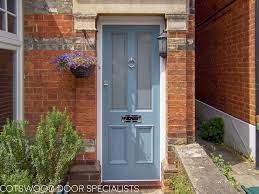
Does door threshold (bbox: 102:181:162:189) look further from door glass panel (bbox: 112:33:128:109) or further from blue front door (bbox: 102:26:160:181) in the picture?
door glass panel (bbox: 112:33:128:109)

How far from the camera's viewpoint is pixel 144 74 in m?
6.16

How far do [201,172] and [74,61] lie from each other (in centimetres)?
225

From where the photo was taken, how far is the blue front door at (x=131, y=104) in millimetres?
6125

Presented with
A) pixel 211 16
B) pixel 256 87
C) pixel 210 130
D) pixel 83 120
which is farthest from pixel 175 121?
pixel 211 16

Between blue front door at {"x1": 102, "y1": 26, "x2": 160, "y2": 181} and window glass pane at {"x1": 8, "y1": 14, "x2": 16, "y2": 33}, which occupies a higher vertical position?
window glass pane at {"x1": 8, "y1": 14, "x2": 16, "y2": 33}

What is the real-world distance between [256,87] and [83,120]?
305 centimetres

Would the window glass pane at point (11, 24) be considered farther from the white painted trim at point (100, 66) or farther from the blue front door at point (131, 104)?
the blue front door at point (131, 104)

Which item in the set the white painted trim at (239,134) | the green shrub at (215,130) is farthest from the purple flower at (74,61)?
the green shrub at (215,130)

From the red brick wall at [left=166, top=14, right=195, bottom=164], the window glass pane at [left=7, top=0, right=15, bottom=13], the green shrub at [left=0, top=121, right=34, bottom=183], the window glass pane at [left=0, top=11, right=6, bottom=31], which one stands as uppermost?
the window glass pane at [left=7, top=0, right=15, bottom=13]

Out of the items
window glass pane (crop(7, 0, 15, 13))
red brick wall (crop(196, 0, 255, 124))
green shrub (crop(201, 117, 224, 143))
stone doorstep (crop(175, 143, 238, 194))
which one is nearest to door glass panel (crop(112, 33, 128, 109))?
stone doorstep (crop(175, 143, 238, 194))

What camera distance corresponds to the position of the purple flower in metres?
5.40

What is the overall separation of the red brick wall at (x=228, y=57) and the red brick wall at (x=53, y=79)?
3.06m

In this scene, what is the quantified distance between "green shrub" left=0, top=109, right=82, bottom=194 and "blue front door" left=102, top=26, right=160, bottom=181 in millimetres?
1299

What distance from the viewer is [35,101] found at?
590cm
